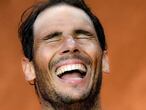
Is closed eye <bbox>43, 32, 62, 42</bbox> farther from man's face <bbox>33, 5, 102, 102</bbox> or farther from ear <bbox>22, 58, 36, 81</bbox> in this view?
ear <bbox>22, 58, 36, 81</bbox>

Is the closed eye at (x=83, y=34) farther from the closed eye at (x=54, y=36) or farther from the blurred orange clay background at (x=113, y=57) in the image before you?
the blurred orange clay background at (x=113, y=57)

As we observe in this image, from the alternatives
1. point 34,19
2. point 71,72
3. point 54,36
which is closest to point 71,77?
point 71,72

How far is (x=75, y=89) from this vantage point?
4.38ft

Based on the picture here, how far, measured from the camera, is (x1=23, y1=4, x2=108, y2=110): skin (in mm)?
1350

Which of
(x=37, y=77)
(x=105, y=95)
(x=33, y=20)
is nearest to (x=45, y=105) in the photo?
(x=37, y=77)

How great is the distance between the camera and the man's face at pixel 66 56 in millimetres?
1354

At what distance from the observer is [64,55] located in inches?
54.3

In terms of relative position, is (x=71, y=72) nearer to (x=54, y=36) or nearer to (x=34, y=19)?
(x=54, y=36)

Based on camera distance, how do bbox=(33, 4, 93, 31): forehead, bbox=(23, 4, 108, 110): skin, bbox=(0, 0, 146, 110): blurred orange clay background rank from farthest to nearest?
bbox=(0, 0, 146, 110): blurred orange clay background → bbox=(33, 4, 93, 31): forehead → bbox=(23, 4, 108, 110): skin

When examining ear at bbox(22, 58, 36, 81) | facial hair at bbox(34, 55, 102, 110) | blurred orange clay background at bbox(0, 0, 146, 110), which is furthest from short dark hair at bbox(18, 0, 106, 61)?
blurred orange clay background at bbox(0, 0, 146, 110)

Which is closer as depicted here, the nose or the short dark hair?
the nose

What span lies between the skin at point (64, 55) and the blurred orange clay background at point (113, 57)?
3.67ft

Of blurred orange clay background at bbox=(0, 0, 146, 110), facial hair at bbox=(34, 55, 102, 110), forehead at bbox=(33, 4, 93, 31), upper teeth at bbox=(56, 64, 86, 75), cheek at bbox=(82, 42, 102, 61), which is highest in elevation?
forehead at bbox=(33, 4, 93, 31)

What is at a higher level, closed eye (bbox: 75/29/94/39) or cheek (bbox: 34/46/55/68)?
closed eye (bbox: 75/29/94/39)
